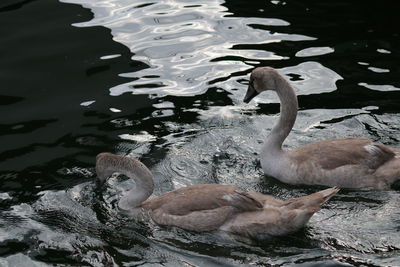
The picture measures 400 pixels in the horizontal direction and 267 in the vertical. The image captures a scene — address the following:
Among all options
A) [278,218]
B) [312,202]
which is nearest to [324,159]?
[312,202]

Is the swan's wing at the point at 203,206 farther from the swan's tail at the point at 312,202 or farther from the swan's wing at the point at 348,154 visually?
the swan's wing at the point at 348,154

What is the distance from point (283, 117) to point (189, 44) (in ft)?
13.7

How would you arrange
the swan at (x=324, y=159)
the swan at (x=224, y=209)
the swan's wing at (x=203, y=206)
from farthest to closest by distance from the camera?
the swan at (x=324, y=159)
the swan's wing at (x=203, y=206)
the swan at (x=224, y=209)

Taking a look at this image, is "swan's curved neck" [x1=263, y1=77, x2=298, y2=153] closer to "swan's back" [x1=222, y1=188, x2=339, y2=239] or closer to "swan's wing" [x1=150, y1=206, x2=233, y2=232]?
"swan's back" [x1=222, y1=188, x2=339, y2=239]

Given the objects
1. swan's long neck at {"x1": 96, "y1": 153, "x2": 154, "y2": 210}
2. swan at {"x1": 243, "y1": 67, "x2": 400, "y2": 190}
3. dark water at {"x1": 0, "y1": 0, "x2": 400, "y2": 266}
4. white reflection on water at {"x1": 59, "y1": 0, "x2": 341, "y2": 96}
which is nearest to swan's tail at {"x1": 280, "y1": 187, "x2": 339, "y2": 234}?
dark water at {"x1": 0, "y1": 0, "x2": 400, "y2": 266}

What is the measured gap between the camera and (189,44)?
1420 cm

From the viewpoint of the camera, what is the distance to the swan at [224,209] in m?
8.71

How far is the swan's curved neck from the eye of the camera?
407 inches

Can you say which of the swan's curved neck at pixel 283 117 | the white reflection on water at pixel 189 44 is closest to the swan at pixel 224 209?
the swan's curved neck at pixel 283 117

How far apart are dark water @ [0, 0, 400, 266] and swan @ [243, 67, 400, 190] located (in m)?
0.20

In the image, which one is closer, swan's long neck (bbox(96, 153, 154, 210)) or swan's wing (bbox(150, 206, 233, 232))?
swan's wing (bbox(150, 206, 233, 232))

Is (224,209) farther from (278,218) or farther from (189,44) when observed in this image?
(189,44)

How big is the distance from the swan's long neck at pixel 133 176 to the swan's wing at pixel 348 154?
1.95 metres

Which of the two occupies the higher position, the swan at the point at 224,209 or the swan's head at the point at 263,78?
the swan's head at the point at 263,78
